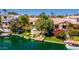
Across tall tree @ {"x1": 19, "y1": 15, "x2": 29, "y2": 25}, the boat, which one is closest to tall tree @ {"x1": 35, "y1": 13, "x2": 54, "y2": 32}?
tall tree @ {"x1": 19, "y1": 15, "x2": 29, "y2": 25}

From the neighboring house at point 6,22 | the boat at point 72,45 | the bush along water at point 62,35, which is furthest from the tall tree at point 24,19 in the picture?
the boat at point 72,45

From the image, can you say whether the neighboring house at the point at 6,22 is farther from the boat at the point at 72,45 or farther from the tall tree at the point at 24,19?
the boat at the point at 72,45

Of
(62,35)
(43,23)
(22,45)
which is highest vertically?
(43,23)

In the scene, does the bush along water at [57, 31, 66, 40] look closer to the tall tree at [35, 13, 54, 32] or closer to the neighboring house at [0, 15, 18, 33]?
the tall tree at [35, 13, 54, 32]

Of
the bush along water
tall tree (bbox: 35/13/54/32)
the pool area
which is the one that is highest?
tall tree (bbox: 35/13/54/32)

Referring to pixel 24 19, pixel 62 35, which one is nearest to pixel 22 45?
pixel 24 19

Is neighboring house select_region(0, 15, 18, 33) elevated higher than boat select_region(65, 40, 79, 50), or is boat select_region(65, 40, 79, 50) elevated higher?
neighboring house select_region(0, 15, 18, 33)

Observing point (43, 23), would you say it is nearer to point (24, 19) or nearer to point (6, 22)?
point (24, 19)
